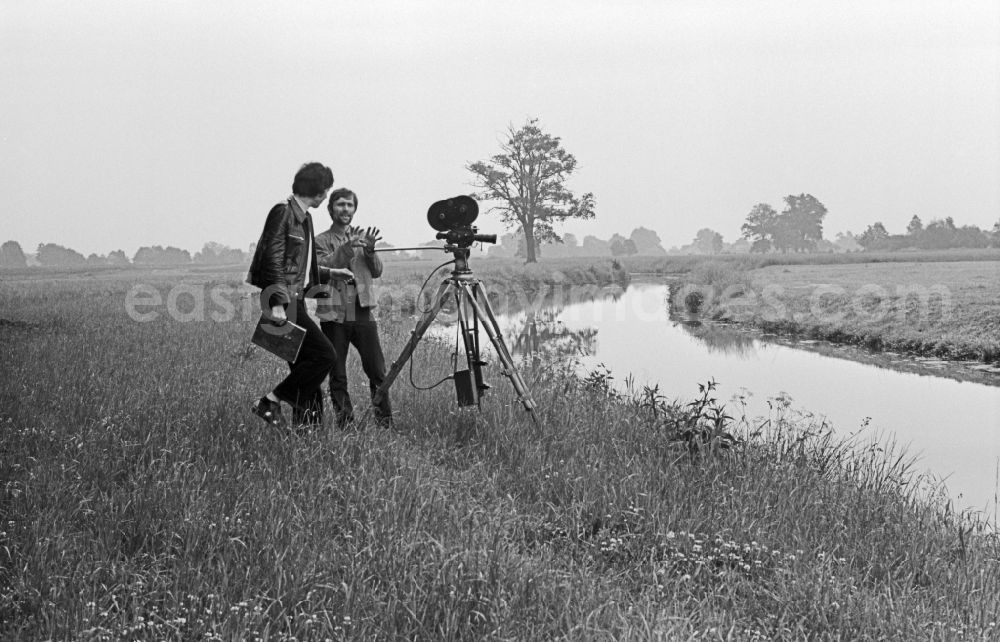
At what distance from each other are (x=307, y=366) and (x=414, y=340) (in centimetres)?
78

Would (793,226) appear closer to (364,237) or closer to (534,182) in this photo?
(534,182)

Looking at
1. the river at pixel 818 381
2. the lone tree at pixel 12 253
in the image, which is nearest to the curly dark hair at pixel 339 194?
the river at pixel 818 381

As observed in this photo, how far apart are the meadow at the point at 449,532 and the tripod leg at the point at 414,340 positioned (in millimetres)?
378

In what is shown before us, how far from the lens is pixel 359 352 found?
573 cm

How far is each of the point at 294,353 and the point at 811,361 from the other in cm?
1082

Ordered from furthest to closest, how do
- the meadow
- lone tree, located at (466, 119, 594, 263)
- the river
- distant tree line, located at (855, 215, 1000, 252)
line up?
1. distant tree line, located at (855, 215, 1000, 252)
2. lone tree, located at (466, 119, 594, 263)
3. the river
4. the meadow

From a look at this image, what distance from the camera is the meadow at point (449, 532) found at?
2889 millimetres

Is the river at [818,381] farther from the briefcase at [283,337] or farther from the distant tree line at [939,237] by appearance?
the distant tree line at [939,237]

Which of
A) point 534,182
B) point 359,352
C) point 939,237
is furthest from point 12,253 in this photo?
point 939,237

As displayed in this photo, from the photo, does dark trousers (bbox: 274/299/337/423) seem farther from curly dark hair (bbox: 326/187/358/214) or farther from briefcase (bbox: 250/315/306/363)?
curly dark hair (bbox: 326/187/358/214)

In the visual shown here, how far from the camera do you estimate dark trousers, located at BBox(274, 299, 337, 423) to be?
16.6 ft

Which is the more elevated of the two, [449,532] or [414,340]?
[414,340]

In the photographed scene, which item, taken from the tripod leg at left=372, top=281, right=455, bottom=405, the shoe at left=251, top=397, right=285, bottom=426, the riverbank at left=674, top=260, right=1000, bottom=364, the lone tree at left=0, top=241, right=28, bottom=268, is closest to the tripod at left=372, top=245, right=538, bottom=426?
the tripod leg at left=372, top=281, right=455, bottom=405

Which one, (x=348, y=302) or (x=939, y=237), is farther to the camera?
(x=939, y=237)
